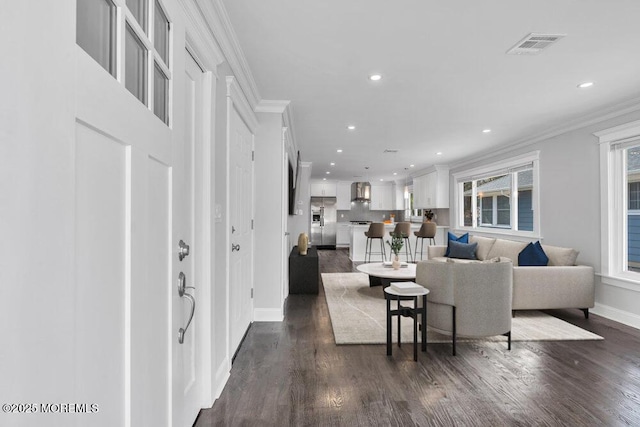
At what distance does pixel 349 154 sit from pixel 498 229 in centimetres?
315

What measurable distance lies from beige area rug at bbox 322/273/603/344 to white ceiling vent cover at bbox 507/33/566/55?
98.9 inches

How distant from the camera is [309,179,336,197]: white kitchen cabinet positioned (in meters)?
12.0

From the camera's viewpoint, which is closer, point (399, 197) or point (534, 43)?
point (534, 43)

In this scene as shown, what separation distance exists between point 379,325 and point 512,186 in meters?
3.98

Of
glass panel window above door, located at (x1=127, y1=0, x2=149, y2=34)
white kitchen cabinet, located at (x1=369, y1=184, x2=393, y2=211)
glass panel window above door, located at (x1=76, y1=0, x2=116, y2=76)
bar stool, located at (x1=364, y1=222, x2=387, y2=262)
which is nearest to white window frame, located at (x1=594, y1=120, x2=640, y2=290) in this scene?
bar stool, located at (x1=364, y1=222, x2=387, y2=262)

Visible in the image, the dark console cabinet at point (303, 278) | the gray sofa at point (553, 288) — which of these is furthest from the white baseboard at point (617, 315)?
the dark console cabinet at point (303, 278)

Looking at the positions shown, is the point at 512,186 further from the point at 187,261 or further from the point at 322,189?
the point at 322,189

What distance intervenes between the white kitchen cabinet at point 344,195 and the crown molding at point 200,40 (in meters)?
10.1

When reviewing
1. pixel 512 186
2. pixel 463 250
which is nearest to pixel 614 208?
pixel 512 186

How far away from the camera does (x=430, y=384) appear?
2.41 m

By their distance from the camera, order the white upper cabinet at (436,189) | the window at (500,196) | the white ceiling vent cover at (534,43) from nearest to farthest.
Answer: the white ceiling vent cover at (534,43) < the window at (500,196) < the white upper cabinet at (436,189)

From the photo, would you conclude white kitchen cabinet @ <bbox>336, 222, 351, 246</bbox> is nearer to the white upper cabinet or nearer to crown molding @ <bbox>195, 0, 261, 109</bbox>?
the white upper cabinet

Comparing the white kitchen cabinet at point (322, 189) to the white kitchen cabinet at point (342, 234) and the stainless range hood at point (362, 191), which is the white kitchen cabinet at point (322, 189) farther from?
the white kitchen cabinet at point (342, 234)

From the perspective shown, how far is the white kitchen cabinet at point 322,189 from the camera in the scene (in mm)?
11984
